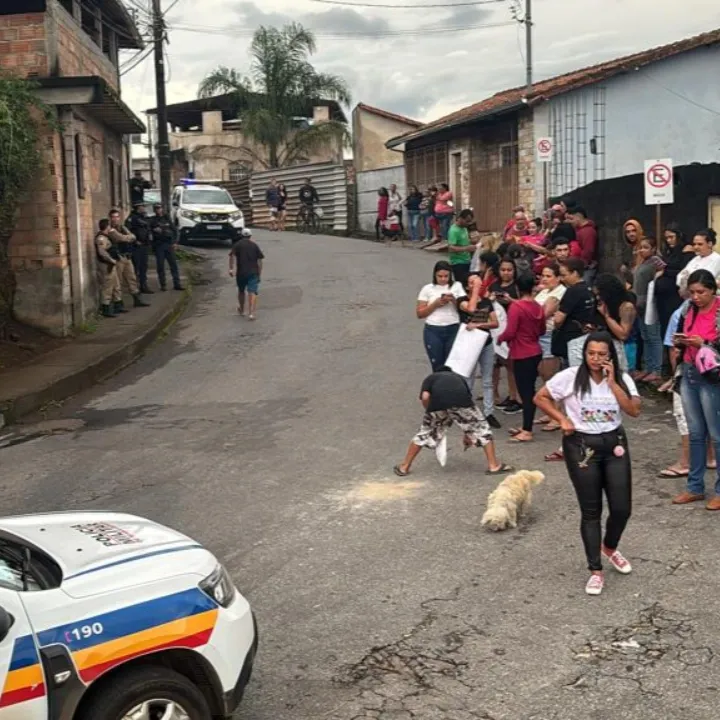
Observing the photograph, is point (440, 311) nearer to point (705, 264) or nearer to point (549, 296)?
point (549, 296)

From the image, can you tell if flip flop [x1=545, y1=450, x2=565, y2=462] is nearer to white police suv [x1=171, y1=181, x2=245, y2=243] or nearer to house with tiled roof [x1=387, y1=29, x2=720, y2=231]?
house with tiled roof [x1=387, y1=29, x2=720, y2=231]

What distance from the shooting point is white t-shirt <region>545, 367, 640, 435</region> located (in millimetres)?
5613

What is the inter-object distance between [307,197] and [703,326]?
27.3 m

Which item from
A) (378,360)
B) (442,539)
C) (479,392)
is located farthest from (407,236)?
(442,539)

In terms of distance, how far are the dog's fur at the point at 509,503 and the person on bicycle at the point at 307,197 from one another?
89.6 ft

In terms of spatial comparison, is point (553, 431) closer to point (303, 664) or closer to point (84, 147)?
point (303, 664)

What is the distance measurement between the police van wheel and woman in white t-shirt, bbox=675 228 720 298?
675cm

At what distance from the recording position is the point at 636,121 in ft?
74.3

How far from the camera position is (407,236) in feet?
96.0

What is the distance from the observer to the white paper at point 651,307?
1022cm

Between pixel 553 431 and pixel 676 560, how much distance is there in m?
3.43

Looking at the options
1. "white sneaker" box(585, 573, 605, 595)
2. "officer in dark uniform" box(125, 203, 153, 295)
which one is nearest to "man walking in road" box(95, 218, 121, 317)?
"officer in dark uniform" box(125, 203, 153, 295)

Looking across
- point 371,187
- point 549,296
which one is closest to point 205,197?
point 371,187

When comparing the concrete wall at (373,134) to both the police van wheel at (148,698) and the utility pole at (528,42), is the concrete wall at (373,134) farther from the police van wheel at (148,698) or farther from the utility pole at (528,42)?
the police van wheel at (148,698)
